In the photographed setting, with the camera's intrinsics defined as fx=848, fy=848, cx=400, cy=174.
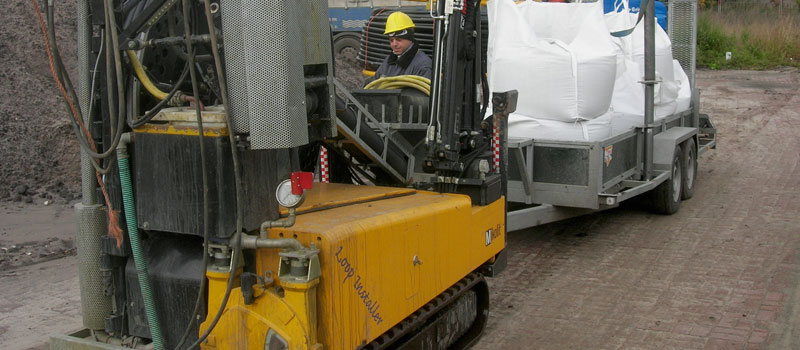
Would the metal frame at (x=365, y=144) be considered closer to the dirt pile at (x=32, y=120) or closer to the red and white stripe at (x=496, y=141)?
the red and white stripe at (x=496, y=141)

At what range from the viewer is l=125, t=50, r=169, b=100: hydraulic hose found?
3.67m

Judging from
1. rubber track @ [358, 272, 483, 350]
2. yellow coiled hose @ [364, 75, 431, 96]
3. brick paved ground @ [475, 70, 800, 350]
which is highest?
yellow coiled hose @ [364, 75, 431, 96]

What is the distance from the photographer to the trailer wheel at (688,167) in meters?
9.50

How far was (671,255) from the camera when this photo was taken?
7613 millimetres

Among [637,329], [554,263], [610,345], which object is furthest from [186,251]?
[554,263]

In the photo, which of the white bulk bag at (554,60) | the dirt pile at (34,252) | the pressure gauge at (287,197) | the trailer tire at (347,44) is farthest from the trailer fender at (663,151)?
the trailer tire at (347,44)

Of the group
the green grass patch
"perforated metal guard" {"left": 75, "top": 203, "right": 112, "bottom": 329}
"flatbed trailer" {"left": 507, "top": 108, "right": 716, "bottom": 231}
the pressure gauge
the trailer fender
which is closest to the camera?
the pressure gauge

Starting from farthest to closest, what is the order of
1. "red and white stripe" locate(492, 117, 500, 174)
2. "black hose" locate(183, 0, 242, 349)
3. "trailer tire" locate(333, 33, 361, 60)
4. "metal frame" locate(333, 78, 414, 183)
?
"trailer tire" locate(333, 33, 361, 60) → "red and white stripe" locate(492, 117, 500, 174) → "metal frame" locate(333, 78, 414, 183) → "black hose" locate(183, 0, 242, 349)

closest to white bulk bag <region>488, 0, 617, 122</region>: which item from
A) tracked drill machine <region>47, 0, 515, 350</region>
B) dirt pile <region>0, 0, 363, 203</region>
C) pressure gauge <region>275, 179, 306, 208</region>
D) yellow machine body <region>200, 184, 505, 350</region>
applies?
yellow machine body <region>200, 184, 505, 350</region>

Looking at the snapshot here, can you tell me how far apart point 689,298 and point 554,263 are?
133 cm

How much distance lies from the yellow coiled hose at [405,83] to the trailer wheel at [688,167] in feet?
14.5

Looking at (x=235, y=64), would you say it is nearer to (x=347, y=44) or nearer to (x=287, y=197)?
(x=287, y=197)

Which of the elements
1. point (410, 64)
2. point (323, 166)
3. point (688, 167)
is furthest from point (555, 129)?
point (688, 167)

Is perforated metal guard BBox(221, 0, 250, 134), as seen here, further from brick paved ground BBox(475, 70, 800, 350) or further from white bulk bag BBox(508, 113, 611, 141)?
white bulk bag BBox(508, 113, 611, 141)
